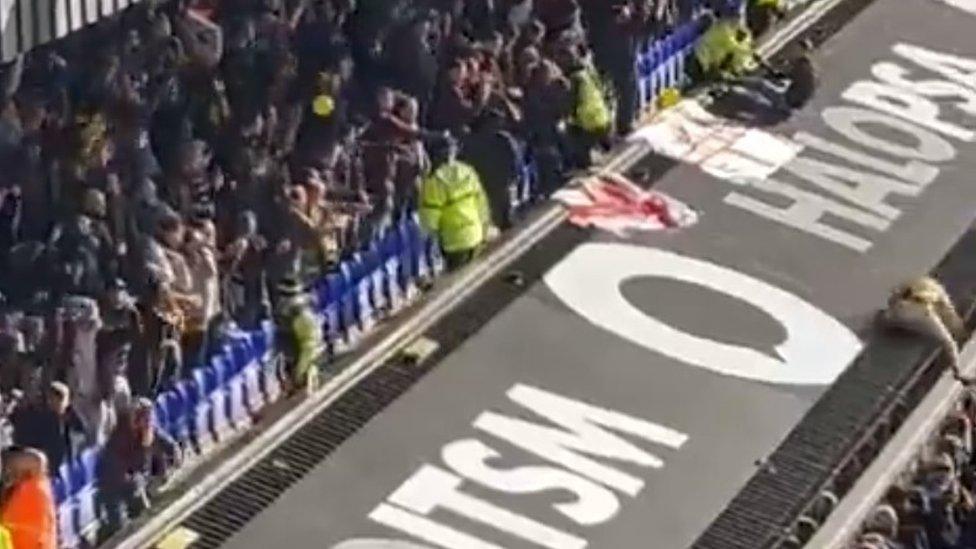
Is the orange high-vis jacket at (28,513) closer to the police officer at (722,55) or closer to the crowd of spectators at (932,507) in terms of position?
the crowd of spectators at (932,507)

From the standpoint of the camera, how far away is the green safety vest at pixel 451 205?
18375 mm

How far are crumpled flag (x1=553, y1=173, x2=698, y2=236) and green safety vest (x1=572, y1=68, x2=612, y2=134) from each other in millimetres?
388

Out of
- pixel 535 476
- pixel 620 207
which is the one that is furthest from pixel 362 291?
pixel 620 207

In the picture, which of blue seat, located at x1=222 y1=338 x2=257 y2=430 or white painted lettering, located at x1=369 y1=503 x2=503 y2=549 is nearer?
white painted lettering, located at x1=369 y1=503 x2=503 y2=549

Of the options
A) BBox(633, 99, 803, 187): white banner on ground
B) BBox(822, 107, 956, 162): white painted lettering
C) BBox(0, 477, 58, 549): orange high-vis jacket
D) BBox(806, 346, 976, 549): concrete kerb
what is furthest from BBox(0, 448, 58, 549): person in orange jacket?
BBox(822, 107, 956, 162): white painted lettering

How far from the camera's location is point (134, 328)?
601 inches

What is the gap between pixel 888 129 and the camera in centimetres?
2362

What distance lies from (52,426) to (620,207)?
23.3 ft

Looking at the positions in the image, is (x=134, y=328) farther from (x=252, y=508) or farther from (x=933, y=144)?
(x=933, y=144)

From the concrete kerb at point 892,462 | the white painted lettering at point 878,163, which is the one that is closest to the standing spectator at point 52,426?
the concrete kerb at point 892,462

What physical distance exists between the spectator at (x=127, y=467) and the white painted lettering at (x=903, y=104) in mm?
10540

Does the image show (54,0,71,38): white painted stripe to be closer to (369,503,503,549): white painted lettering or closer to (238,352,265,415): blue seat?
(238,352,265,415): blue seat

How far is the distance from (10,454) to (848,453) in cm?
600

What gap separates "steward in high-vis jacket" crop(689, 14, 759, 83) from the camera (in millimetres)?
23438
